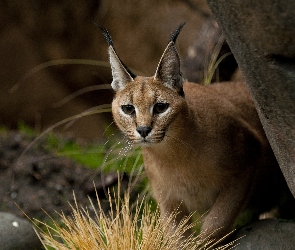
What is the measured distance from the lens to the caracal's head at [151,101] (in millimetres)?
3936

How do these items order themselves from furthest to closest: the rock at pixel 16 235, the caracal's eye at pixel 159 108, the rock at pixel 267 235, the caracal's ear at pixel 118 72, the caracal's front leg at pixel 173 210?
1. the rock at pixel 16 235
2. the caracal's front leg at pixel 173 210
3. the rock at pixel 267 235
4. the caracal's ear at pixel 118 72
5. the caracal's eye at pixel 159 108

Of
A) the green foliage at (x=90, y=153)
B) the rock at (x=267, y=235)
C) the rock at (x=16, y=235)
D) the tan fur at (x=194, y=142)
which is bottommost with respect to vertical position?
the rock at (x=267, y=235)

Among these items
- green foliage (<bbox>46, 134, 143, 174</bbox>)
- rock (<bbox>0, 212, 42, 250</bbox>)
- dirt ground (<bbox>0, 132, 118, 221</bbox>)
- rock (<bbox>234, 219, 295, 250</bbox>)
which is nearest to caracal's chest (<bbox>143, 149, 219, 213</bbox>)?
rock (<bbox>234, 219, 295, 250</bbox>)

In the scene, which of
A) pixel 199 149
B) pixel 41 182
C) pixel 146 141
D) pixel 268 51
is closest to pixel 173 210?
pixel 199 149

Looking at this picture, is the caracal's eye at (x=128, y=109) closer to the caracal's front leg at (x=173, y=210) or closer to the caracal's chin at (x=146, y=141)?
the caracal's chin at (x=146, y=141)

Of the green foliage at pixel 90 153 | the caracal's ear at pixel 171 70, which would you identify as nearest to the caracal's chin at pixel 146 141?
the caracal's ear at pixel 171 70

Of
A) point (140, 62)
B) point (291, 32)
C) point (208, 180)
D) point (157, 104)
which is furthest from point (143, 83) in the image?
point (140, 62)

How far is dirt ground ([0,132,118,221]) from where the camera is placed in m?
5.95

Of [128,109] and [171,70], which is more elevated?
[171,70]

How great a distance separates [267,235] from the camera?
A: 4.36 m

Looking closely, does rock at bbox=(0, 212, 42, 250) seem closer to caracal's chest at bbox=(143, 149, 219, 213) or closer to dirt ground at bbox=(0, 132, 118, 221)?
dirt ground at bbox=(0, 132, 118, 221)

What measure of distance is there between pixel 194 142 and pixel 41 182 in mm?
2480

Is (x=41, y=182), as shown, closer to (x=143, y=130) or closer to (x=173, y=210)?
(x=173, y=210)

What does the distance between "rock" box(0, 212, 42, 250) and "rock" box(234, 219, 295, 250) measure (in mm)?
1496
